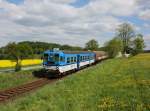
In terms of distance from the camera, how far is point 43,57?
3456 cm

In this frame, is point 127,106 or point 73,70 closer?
point 127,106

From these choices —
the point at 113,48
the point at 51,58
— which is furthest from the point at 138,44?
the point at 51,58

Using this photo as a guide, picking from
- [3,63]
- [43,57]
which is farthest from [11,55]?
[43,57]

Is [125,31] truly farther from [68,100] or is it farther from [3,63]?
[68,100]

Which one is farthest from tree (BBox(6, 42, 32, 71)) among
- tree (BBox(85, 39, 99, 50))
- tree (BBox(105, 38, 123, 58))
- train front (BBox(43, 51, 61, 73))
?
tree (BBox(85, 39, 99, 50))

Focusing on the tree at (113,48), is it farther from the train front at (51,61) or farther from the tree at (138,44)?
the train front at (51,61)

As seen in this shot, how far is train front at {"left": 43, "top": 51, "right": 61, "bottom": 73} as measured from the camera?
33.5 metres

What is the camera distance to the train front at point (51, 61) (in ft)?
110

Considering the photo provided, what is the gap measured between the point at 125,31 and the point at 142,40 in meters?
12.2

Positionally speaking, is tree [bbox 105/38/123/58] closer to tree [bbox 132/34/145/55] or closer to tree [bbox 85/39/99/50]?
tree [bbox 132/34/145/55]

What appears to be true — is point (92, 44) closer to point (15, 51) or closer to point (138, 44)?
point (138, 44)

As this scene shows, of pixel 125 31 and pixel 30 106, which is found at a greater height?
pixel 125 31

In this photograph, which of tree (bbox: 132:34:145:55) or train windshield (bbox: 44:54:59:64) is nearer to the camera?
train windshield (bbox: 44:54:59:64)

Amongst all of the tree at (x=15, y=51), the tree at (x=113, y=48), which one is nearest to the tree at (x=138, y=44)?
the tree at (x=113, y=48)
